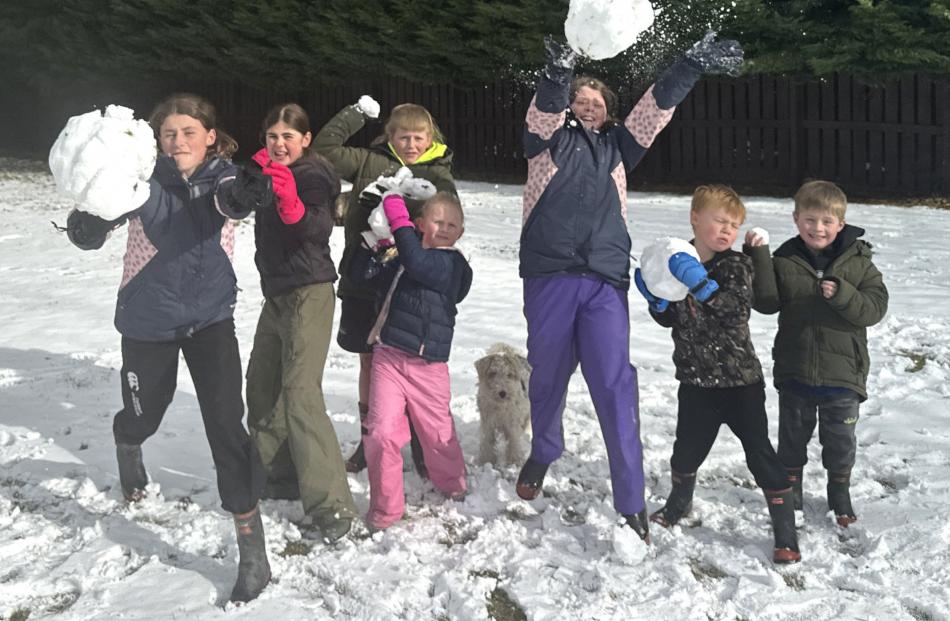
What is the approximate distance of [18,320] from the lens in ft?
27.6

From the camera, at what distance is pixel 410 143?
195 inches

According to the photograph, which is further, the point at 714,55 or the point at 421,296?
the point at 421,296

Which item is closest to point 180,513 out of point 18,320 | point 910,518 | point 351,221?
point 351,221

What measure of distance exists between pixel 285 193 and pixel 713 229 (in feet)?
6.22

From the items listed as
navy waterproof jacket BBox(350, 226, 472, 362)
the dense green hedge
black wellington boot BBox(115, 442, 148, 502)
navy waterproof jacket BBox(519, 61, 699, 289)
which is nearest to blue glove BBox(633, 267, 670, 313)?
navy waterproof jacket BBox(519, 61, 699, 289)

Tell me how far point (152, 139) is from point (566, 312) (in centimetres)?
193

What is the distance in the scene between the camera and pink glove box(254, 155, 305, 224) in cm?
405

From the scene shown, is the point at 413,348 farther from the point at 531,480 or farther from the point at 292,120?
the point at 292,120

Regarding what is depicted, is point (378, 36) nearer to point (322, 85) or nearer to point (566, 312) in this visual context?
point (322, 85)

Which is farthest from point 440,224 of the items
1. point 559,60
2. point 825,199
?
point 825,199

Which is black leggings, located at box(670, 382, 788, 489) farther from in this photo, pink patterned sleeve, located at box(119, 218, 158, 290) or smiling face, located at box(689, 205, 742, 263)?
pink patterned sleeve, located at box(119, 218, 158, 290)

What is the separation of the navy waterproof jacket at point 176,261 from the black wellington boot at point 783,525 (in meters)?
2.52

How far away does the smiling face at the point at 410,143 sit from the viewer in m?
4.94

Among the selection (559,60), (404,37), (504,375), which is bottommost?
(504,375)
